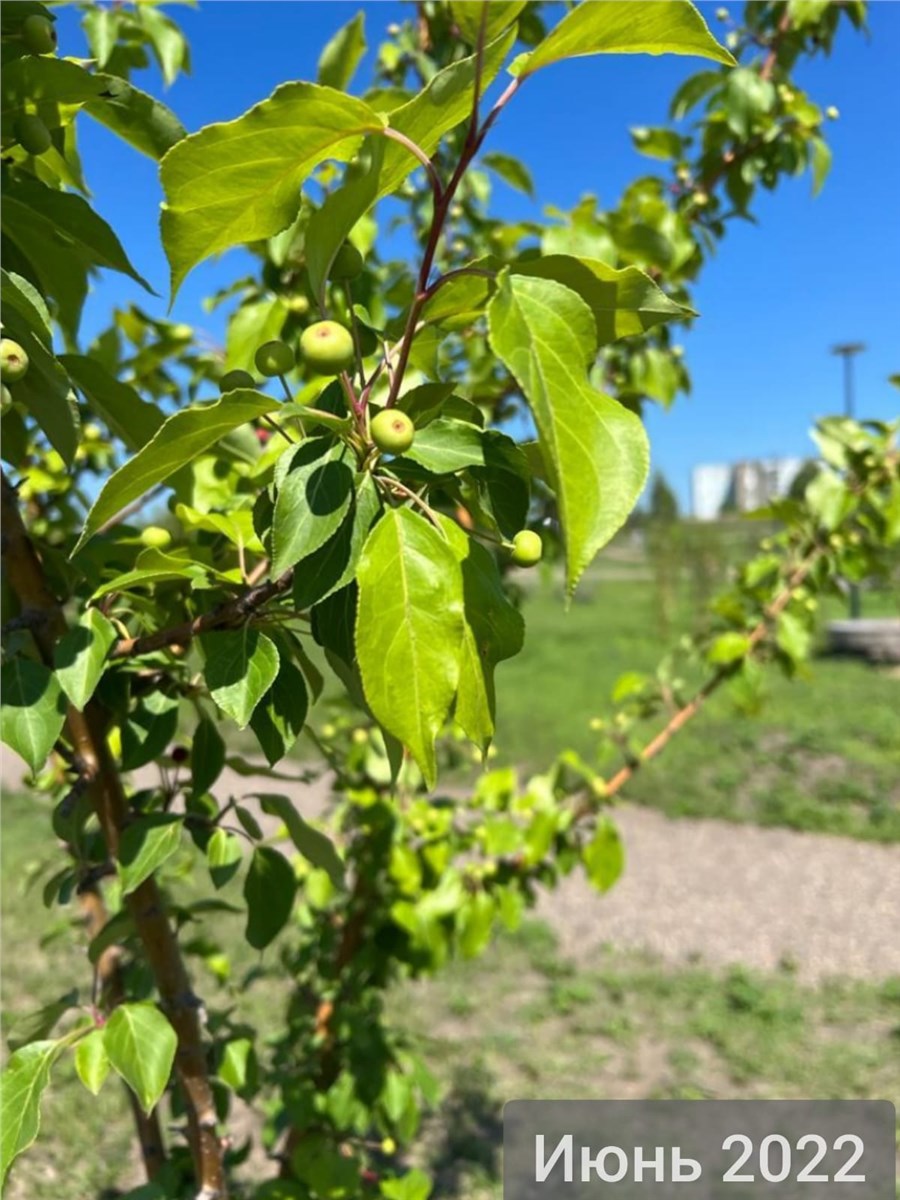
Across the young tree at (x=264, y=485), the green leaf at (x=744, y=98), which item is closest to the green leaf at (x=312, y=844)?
the young tree at (x=264, y=485)

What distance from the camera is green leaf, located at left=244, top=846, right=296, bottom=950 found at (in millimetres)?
1093

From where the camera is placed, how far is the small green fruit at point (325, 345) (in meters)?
0.64

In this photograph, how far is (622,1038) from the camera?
4.05 metres

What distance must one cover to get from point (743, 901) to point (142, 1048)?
5.14 m

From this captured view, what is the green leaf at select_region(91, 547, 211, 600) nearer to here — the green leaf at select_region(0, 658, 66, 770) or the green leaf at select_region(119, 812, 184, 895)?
the green leaf at select_region(0, 658, 66, 770)

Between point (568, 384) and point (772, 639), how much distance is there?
2.17 meters

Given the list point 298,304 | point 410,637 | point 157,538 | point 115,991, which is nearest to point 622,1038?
point 115,991

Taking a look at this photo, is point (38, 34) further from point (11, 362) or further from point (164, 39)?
point (164, 39)

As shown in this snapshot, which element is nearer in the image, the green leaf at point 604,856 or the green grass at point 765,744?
the green leaf at point 604,856

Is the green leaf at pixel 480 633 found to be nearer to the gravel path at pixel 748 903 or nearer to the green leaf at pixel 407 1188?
the green leaf at pixel 407 1188

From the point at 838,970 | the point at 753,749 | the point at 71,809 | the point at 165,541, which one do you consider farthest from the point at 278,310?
the point at 753,749

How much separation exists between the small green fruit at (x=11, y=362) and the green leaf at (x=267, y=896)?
0.60m

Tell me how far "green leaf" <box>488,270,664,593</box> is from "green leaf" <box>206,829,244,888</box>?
0.73 metres

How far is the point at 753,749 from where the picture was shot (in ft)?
26.4
